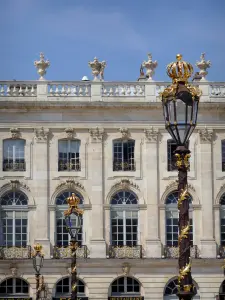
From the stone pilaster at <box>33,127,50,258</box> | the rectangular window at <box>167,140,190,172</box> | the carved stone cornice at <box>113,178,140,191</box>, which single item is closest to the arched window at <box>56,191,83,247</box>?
the stone pilaster at <box>33,127,50,258</box>

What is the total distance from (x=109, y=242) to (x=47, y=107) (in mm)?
7254

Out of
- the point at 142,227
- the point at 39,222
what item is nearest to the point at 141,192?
the point at 142,227

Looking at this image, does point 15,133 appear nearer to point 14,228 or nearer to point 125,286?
point 14,228

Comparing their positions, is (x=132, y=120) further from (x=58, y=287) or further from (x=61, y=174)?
(x=58, y=287)

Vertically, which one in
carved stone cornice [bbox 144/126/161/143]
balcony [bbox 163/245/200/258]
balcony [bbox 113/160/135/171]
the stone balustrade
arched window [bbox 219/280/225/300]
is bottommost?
arched window [bbox 219/280/225/300]

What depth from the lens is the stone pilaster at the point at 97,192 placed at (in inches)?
2028

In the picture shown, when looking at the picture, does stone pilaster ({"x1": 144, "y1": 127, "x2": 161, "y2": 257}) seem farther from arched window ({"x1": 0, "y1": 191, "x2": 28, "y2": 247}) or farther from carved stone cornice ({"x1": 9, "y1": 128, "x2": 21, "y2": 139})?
carved stone cornice ({"x1": 9, "y1": 128, "x2": 21, "y2": 139})

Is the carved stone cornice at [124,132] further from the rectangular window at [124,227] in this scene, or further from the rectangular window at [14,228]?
the rectangular window at [14,228]

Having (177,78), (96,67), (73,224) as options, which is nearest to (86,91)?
(96,67)

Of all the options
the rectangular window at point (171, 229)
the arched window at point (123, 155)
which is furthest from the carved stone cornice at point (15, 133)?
the rectangular window at point (171, 229)

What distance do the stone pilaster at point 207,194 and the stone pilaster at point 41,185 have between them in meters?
7.60

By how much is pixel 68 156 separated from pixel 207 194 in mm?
7067

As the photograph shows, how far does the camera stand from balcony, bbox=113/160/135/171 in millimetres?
52438

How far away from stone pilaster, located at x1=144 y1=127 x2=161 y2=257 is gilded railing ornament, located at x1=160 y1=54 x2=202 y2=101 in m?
33.6
